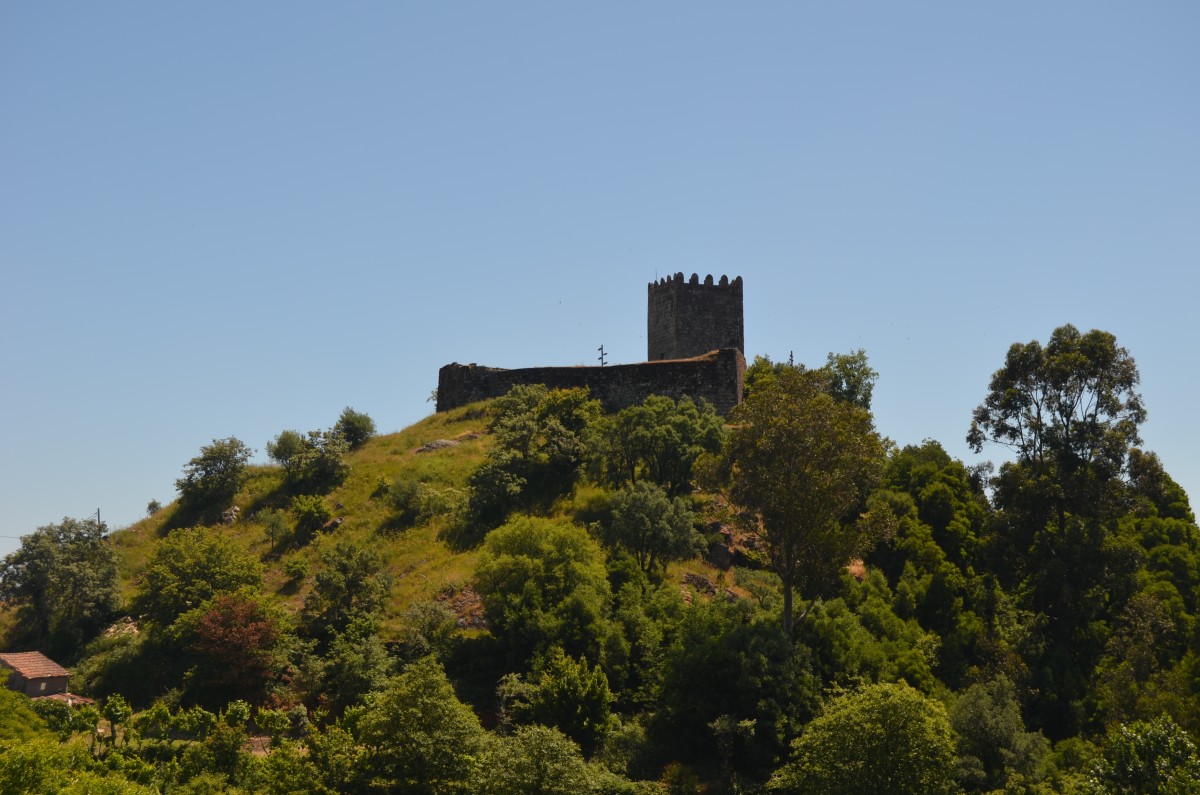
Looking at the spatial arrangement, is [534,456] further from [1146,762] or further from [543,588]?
[1146,762]

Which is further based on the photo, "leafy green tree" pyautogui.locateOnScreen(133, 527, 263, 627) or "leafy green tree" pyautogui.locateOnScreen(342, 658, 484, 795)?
"leafy green tree" pyautogui.locateOnScreen(133, 527, 263, 627)

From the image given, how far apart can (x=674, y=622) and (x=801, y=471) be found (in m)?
5.81

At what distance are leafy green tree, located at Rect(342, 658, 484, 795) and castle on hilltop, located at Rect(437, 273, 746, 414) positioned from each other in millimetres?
25879

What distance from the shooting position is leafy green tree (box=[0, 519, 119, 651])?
1642 inches

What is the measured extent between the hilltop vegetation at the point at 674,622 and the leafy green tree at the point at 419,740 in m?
0.06

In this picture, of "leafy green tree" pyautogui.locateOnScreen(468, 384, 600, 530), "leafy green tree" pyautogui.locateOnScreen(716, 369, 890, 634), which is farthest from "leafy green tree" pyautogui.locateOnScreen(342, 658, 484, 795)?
"leafy green tree" pyautogui.locateOnScreen(468, 384, 600, 530)

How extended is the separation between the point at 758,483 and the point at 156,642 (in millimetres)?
18880

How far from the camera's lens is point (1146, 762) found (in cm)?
2820

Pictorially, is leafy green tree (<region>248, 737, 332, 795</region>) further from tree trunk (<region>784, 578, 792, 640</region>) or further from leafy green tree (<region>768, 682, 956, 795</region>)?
tree trunk (<region>784, 578, 792, 640</region>)

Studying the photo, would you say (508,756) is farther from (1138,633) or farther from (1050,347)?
(1050,347)

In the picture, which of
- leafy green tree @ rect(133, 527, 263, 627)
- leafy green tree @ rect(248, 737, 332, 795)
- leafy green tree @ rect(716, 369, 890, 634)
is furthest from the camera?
leafy green tree @ rect(133, 527, 263, 627)

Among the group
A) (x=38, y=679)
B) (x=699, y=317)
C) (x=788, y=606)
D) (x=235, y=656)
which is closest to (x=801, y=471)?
(x=788, y=606)

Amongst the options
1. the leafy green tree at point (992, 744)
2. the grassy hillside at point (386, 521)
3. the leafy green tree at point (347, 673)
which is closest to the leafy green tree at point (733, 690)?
the leafy green tree at point (992, 744)

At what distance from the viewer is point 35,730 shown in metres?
33.1
